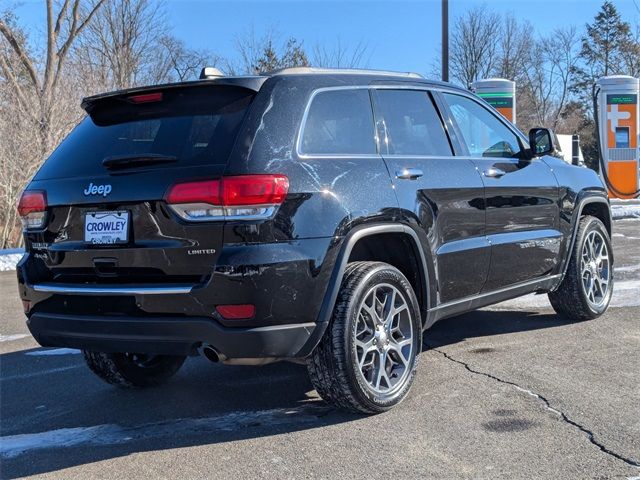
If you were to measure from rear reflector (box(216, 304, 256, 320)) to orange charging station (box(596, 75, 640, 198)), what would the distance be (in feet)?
60.1

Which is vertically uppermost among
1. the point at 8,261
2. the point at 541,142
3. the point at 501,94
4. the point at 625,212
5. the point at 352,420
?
the point at 501,94

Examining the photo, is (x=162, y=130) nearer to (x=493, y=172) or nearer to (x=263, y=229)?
(x=263, y=229)

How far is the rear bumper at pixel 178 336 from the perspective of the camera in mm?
3328

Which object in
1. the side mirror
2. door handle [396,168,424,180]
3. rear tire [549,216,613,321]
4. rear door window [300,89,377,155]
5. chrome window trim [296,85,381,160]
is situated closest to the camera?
chrome window trim [296,85,381,160]

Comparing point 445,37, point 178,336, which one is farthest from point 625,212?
point 178,336

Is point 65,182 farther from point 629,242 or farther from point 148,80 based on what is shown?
point 148,80

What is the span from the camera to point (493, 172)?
16.1 feet

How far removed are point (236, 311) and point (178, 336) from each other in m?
0.33

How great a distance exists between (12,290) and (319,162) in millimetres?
6963

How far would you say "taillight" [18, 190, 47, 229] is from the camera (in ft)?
12.6

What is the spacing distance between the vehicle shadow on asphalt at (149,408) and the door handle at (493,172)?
143 cm

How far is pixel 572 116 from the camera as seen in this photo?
5016cm

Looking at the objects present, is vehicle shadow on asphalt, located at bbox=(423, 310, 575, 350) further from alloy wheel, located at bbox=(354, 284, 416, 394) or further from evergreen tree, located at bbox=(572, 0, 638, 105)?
evergreen tree, located at bbox=(572, 0, 638, 105)

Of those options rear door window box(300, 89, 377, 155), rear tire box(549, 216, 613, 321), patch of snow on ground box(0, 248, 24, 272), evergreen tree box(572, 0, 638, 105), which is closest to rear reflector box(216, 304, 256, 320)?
rear door window box(300, 89, 377, 155)
